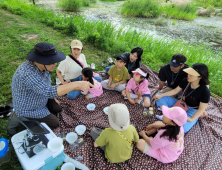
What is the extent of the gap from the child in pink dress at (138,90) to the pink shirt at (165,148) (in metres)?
1.24

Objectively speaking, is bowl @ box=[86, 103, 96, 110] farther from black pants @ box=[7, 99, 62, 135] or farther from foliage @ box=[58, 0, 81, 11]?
foliage @ box=[58, 0, 81, 11]

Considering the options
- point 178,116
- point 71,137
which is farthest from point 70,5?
point 178,116

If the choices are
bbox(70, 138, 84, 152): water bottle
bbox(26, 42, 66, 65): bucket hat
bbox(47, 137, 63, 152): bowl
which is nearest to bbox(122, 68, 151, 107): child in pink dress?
bbox(70, 138, 84, 152): water bottle

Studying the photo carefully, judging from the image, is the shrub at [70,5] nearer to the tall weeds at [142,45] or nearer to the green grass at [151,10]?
the green grass at [151,10]

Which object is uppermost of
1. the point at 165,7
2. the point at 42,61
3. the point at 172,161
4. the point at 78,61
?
the point at 165,7

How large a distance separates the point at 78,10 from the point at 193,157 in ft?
48.3

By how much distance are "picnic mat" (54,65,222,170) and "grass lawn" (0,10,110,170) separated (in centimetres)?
105

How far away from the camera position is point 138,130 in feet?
8.95

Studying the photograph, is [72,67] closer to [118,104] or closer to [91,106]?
[91,106]

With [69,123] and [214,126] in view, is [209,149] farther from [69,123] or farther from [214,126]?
[69,123]

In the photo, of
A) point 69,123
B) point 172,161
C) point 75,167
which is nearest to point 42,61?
point 69,123

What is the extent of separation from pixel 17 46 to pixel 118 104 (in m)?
5.26

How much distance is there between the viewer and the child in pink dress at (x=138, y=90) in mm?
3176

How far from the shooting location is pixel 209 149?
2504mm
